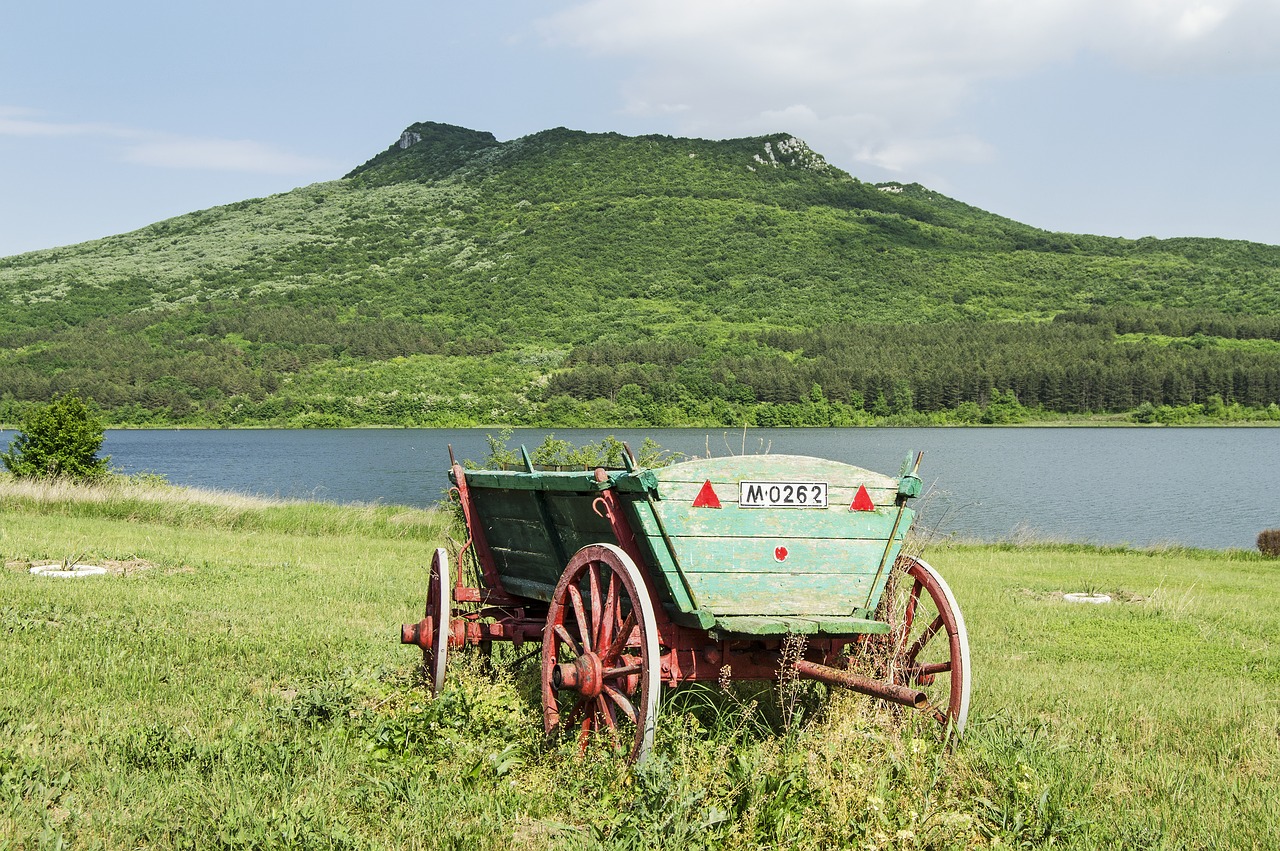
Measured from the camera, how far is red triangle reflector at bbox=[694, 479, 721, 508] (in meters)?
4.98

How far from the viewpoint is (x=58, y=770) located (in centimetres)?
495

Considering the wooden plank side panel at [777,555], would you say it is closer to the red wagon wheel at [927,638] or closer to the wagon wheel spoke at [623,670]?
the red wagon wheel at [927,638]

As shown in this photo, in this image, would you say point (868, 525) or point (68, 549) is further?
point (68, 549)

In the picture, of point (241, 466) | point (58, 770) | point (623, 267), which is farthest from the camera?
point (623, 267)

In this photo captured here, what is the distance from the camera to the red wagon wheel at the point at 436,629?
243 inches

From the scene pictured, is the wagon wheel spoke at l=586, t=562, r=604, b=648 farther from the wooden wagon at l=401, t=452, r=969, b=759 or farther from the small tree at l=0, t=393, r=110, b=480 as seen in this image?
the small tree at l=0, t=393, r=110, b=480

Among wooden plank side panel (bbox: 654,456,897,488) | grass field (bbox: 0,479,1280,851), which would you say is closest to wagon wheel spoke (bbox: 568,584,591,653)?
grass field (bbox: 0,479,1280,851)

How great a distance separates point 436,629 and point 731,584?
2.34m

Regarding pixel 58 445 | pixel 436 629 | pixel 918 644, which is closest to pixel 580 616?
pixel 436 629

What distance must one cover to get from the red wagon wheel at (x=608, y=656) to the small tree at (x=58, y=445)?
19996 millimetres

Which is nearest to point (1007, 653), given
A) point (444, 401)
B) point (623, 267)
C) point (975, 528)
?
point (975, 528)

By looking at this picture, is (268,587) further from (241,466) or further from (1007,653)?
(241,466)

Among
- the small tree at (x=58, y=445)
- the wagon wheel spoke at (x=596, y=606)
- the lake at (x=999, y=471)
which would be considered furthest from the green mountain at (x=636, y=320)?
the wagon wheel spoke at (x=596, y=606)

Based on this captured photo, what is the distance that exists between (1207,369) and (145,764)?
126m
